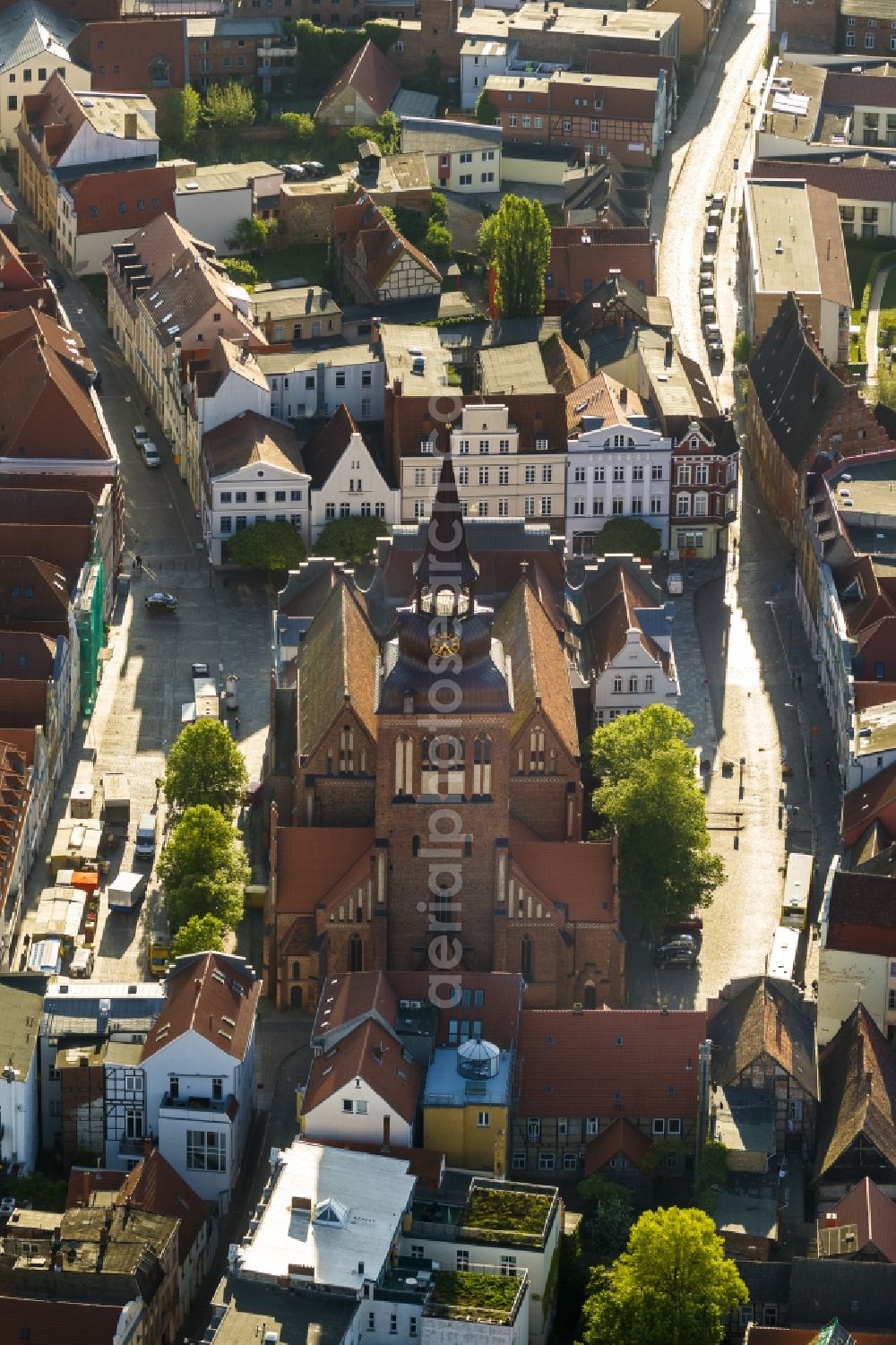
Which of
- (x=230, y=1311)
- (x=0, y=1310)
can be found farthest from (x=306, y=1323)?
(x=0, y=1310)

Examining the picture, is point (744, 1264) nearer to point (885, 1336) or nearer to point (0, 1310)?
point (885, 1336)

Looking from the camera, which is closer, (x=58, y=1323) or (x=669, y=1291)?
(x=58, y=1323)

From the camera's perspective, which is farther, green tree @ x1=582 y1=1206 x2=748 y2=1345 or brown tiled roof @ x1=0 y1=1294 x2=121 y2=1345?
green tree @ x1=582 y1=1206 x2=748 y2=1345

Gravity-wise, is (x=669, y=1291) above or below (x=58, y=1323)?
above

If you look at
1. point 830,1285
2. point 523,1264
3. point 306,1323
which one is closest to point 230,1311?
point 306,1323
